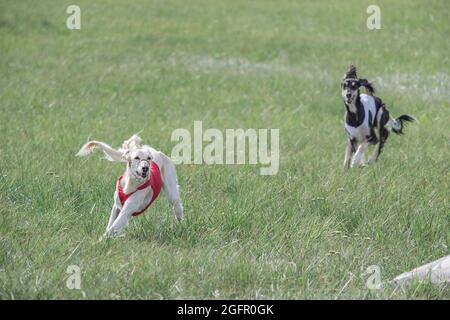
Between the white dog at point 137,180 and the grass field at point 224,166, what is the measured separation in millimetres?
190

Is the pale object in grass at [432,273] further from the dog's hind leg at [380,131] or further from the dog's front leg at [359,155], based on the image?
the dog's hind leg at [380,131]

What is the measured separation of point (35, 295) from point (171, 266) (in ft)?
3.03

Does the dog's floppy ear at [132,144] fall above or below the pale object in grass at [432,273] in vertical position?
above

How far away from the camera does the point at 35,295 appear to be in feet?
16.4

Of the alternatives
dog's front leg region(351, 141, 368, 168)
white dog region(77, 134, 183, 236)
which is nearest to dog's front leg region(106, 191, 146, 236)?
white dog region(77, 134, 183, 236)

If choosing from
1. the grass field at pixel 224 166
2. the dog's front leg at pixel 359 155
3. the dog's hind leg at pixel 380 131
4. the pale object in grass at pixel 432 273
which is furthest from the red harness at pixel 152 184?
the dog's hind leg at pixel 380 131

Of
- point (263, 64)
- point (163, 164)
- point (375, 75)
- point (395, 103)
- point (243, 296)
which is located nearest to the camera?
point (243, 296)

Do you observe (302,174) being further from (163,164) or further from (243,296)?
(243,296)

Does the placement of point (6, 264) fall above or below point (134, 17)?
below

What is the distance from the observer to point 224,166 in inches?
343

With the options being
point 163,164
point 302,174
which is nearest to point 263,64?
point 302,174

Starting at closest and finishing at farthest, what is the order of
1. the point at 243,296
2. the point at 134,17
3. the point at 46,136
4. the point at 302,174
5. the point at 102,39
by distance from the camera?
the point at 243,296 → the point at 302,174 → the point at 46,136 → the point at 102,39 → the point at 134,17

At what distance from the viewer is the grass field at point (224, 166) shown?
5504 mm

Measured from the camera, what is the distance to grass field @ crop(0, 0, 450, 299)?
5504mm
